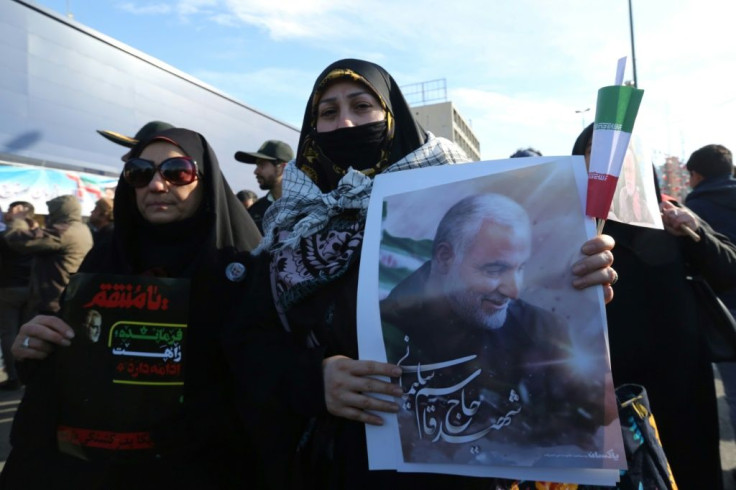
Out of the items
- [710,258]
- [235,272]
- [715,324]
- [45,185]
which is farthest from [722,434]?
[45,185]

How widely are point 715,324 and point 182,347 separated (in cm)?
171

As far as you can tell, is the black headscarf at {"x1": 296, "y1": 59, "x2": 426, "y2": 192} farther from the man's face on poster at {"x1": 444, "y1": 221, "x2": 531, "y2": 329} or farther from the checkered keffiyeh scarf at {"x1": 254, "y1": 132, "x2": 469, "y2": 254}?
the man's face on poster at {"x1": 444, "y1": 221, "x2": 531, "y2": 329}

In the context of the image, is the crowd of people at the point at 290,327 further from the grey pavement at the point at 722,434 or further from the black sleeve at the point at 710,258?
the grey pavement at the point at 722,434

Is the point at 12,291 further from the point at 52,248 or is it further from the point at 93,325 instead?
the point at 93,325

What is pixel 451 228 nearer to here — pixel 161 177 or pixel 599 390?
pixel 599 390

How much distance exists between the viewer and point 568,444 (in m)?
0.97

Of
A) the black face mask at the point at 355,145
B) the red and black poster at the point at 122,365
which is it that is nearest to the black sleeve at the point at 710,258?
the black face mask at the point at 355,145

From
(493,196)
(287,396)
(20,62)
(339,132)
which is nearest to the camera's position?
(493,196)

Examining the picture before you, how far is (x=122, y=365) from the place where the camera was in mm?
1492

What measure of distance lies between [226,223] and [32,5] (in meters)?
7.97

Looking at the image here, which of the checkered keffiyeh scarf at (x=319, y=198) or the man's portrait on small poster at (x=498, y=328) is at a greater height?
the checkered keffiyeh scarf at (x=319, y=198)

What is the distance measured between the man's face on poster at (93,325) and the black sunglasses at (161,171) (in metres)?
0.41

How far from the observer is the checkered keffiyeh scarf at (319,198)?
136cm

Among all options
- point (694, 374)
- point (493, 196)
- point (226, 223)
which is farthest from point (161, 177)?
point (694, 374)
